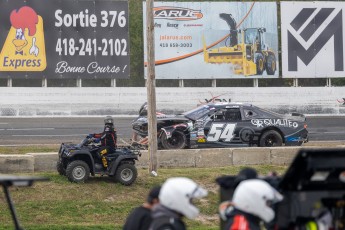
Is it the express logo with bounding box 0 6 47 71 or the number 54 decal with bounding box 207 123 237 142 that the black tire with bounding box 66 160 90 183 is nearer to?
the number 54 decal with bounding box 207 123 237 142

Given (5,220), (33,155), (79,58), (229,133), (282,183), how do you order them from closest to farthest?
(282,183) → (5,220) → (33,155) → (229,133) → (79,58)

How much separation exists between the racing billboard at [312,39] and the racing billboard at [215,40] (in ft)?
2.13

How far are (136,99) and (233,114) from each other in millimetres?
12146

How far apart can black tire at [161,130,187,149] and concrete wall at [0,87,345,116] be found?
12111mm

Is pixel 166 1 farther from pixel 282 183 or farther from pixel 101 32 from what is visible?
pixel 282 183

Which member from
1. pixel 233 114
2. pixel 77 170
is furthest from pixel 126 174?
pixel 233 114

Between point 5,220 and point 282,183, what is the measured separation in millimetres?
11531

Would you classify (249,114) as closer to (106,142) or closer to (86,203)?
(106,142)

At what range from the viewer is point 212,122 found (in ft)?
85.3

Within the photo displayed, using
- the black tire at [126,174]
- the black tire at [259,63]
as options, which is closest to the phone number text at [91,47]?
the black tire at [259,63]

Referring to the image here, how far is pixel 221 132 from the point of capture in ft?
84.9

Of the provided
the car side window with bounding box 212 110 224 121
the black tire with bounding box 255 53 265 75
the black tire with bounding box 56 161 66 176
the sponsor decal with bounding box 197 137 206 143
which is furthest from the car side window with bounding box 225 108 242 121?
the black tire with bounding box 255 53 265 75

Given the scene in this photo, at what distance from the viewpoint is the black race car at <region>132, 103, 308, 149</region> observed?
25359mm

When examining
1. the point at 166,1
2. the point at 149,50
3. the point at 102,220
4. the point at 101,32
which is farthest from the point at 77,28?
the point at 102,220
